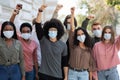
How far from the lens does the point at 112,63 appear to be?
21.5ft

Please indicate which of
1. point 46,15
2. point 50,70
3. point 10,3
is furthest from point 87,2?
point 50,70

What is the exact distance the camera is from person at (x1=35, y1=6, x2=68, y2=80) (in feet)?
19.7

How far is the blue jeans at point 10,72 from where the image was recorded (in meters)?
5.75

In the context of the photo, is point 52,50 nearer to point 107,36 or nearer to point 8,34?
point 8,34

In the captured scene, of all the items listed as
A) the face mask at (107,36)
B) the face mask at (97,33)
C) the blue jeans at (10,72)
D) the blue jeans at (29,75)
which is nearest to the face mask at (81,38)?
the face mask at (107,36)

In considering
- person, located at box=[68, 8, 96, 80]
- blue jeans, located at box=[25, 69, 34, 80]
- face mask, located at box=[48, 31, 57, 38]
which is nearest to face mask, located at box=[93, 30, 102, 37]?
person, located at box=[68, 8, 96, 80]

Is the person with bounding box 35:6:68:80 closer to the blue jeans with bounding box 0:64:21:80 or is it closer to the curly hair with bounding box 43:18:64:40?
the curly hair with bounding box 43:18:64:40

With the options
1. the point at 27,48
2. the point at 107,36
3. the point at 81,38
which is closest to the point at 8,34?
the point at 27,48

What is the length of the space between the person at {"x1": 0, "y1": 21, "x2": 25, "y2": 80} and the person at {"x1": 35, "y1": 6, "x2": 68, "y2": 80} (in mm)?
373

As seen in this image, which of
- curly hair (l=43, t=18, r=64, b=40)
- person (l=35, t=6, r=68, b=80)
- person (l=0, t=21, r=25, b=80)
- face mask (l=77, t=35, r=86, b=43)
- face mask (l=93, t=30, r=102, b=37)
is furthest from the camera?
face mask (l=93, t=30, r=102, b=37)

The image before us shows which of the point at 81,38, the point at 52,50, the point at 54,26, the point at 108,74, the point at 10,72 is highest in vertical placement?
the point at 54,26

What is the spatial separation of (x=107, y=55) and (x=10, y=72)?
1788 mm

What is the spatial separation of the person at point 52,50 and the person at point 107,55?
2.18ft

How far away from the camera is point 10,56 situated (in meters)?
5.79
